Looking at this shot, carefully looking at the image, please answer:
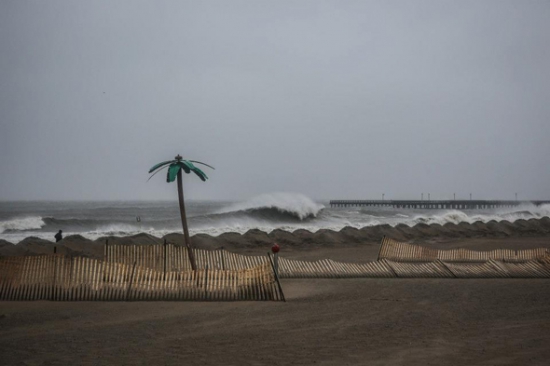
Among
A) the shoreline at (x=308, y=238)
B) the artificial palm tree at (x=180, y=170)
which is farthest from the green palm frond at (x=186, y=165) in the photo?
the shoreline at (x=308, y=238)

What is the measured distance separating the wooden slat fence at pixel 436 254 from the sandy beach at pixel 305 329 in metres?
4.21

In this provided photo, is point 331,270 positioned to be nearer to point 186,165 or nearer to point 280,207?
point 186,165

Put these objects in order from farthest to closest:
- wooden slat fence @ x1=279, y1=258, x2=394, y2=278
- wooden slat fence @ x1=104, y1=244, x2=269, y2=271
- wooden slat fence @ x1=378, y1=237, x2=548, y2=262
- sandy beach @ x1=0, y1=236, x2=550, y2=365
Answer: wooden slat fence @ x1=378, y1=237, x2=548, y2=262, wooden slat fence @ x1=279, y1=258, x2=394, y2=278, wooden slat fence @ x1=104, y1=244, x2=269, y2=271, sandy beach @ x1=0, y1=236, x2=550, y2=365

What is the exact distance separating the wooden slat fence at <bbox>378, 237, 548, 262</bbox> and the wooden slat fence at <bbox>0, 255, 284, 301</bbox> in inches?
256

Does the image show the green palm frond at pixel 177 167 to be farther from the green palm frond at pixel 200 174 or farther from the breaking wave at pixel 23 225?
the breaking wave at pixel 23 225

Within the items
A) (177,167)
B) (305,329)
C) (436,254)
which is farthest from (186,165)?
(436,254)

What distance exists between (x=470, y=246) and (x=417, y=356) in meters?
20.5

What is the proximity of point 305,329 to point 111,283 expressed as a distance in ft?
15.4

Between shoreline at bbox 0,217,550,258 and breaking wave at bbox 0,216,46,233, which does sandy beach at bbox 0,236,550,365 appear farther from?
breaking wave at bbox 0,216,46,233

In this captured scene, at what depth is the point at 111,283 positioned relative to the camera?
36.0 feet

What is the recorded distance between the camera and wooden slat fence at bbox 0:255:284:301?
10852 mm

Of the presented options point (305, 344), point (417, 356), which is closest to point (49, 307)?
point (305, 344)

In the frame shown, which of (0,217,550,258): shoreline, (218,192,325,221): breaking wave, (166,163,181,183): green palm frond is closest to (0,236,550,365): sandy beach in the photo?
(166,163,181,183): green palm frond

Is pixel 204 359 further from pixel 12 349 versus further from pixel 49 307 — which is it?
pixel 49 307
